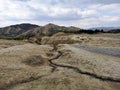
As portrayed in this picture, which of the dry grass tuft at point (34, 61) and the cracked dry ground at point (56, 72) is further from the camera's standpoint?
the dry grass tuft at point (34, 61)

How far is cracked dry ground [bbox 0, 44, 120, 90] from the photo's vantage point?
60.5ft

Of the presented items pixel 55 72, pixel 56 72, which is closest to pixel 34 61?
pixel 55 72

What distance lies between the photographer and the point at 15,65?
2333 cm

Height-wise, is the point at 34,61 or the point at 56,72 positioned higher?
the point at 34,61

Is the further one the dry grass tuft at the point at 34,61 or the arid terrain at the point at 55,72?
the dry grass tuft at the point at 34,61

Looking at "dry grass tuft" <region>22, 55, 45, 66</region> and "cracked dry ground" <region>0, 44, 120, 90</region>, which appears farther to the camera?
"dry grass tuft" <region>22, 55, 45, 66</region>

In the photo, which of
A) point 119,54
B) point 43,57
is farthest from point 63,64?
point 119,54

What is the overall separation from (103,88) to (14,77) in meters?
7.06

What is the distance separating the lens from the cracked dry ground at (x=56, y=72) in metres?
18.5

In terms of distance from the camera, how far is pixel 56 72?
838 inches

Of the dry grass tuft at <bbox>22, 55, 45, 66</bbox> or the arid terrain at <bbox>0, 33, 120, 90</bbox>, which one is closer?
the arid terrain at <bbox>0, 33, 120, 90</bbox>

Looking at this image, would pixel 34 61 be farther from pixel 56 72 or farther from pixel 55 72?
pixel 56 72

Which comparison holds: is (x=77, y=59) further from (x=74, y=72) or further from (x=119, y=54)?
(x=119, y=54)

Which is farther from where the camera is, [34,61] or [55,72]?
[34,61]
